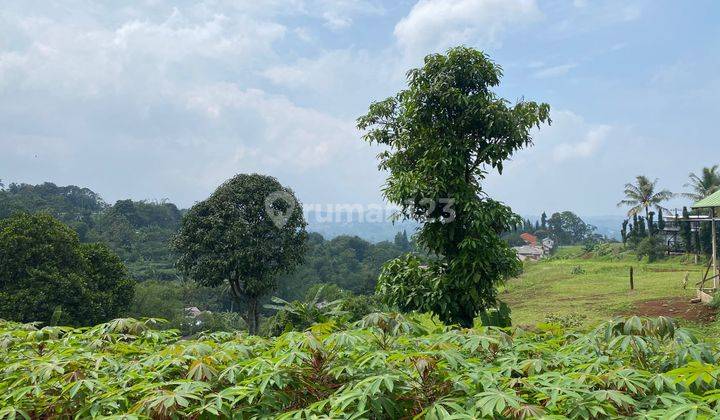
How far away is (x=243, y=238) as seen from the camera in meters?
14.3

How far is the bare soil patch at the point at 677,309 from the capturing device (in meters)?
11.0

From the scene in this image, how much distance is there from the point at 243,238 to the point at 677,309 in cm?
1064

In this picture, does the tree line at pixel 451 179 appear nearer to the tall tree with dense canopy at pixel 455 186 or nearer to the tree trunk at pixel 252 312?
the tall tree with dense canopy at pixel 455 186

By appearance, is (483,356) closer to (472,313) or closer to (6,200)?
(472,313)

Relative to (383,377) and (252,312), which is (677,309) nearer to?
(252,312)

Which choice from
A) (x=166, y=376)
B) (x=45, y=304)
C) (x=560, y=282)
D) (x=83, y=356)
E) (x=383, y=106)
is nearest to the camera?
(x=166, y=376)

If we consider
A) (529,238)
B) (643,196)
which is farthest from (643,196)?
(529,238)

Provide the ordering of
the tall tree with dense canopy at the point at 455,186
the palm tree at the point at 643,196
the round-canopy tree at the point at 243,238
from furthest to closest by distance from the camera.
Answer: the palm tree at the point at 643,196 → the round-canopy tree at the point at 243,238 → the tall tree with dense canopy at the point at 455,186

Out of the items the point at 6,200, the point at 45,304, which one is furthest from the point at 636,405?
the point at 6,200

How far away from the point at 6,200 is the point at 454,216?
3631 cm

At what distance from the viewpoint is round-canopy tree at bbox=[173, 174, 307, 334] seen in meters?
14.3

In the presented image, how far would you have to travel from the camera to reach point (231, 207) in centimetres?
1465

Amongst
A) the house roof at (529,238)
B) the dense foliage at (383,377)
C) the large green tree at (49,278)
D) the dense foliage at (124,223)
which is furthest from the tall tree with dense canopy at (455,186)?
the house roof at (529,238)

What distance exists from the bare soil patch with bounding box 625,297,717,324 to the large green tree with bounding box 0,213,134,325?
1386 centimetres
